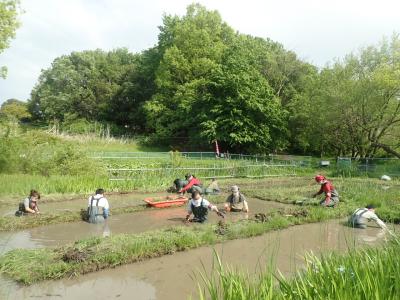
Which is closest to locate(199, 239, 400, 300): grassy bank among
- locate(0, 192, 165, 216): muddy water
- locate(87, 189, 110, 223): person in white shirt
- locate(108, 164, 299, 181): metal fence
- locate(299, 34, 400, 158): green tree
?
locate(87, 189, 110, 223): person in white shirt

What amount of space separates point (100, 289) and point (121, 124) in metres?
48.4

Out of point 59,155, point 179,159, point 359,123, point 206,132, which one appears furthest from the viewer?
point 206,132

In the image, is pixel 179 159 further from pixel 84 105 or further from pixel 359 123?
pixel 84 105

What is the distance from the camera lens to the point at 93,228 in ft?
40.9

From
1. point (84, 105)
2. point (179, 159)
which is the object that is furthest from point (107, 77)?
point (179, 159)

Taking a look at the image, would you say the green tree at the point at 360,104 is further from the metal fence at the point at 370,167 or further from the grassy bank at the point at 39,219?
the grassy bank at the point at 39,219

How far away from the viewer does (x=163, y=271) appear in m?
8.48

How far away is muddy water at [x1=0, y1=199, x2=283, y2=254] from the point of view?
10.8 m

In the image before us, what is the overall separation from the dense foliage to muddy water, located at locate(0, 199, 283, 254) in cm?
2029

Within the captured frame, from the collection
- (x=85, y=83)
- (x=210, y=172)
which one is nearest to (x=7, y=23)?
(x=210, y=172)

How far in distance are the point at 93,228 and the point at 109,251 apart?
365cm

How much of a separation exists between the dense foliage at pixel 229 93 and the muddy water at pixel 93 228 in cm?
2029

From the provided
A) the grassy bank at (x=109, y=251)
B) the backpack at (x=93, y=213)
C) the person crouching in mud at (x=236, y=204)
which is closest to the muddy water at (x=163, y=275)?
the grassy bank at (x=109, y=251)

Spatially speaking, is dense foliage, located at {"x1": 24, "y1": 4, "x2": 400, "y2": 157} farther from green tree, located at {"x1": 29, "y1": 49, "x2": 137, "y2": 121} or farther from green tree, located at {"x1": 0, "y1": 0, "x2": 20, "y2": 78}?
green tree, located at {"x1": 0, "y1": 0, "x2": 20, "y2": 78}
